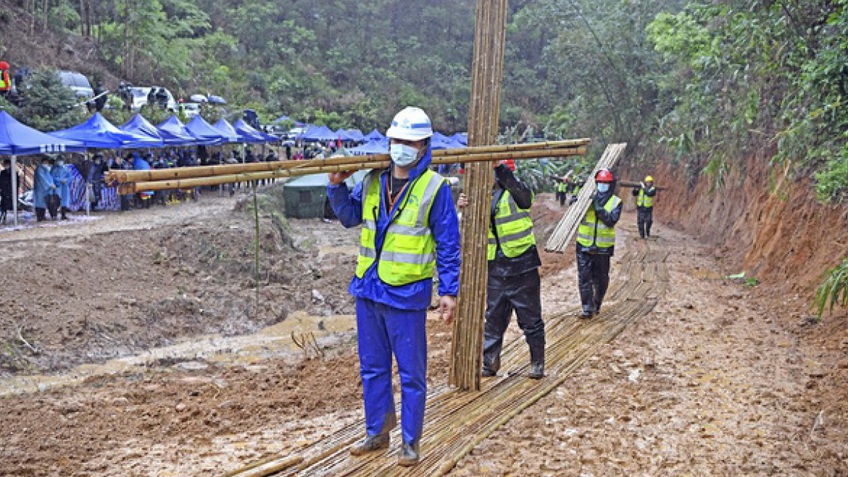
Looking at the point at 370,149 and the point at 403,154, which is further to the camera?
the point at 370,149

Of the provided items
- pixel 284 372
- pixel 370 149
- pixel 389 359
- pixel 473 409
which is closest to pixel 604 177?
pixel 284 372

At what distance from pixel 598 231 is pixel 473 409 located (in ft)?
14.8

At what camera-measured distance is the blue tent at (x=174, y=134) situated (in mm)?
23781

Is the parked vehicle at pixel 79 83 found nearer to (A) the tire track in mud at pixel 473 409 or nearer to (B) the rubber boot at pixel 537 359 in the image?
(A) the tire track in mud at pixel 473 409

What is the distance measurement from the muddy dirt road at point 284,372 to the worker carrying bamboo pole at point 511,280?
23.0 inches

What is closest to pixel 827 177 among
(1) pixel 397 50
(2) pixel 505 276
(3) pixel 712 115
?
(2) pixel 505 276

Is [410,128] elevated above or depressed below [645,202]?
above

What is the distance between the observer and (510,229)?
7121 mm

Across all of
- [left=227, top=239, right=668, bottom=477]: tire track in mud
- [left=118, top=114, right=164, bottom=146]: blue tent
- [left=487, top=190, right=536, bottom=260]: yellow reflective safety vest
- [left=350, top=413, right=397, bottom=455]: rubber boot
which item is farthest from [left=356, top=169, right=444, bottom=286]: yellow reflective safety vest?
[left=118, top=114, right=164, bottom=146]: blue tent

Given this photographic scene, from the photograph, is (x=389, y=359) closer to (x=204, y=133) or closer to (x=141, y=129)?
(x=141, y=129)

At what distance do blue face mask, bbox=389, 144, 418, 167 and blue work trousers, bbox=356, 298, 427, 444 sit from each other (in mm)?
860

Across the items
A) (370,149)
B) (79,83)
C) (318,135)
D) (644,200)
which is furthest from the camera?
(318,135)

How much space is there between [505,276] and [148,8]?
40.1 m

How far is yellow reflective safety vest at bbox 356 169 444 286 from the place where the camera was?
4.83 m
